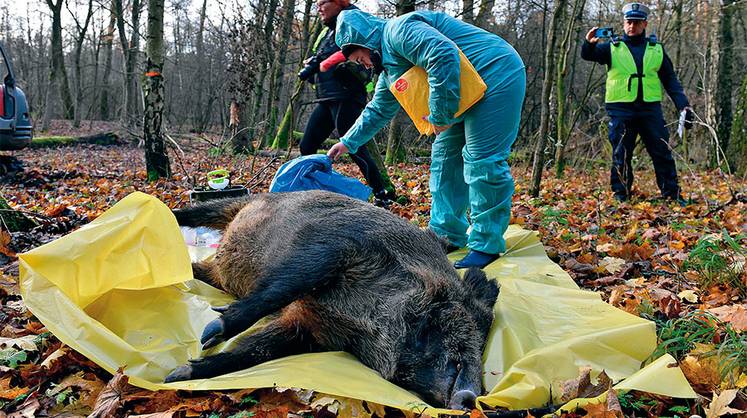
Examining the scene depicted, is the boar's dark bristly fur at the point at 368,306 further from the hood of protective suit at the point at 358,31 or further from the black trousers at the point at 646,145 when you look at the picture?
the black trousers at the point at 646,145

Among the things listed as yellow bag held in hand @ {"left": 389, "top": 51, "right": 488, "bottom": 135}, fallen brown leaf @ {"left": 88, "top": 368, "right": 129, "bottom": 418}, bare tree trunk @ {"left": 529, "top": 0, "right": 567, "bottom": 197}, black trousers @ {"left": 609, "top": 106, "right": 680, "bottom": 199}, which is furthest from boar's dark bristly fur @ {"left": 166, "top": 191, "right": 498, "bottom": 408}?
black trousers @ {"left": 609, "top": 106, "right": 680, "bottom": 199}

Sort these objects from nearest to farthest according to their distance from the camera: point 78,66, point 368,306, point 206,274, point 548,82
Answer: point 368,306 < point 206,274 < point 548,82 < point 78,66

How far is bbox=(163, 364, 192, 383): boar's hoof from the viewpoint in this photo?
259 centimetres

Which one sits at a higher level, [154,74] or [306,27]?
[306,27]

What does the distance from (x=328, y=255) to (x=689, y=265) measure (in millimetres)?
2655

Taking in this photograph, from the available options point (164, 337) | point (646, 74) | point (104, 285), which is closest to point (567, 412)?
point (164, 337)

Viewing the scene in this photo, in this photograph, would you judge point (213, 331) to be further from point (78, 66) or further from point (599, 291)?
point (78, 66)

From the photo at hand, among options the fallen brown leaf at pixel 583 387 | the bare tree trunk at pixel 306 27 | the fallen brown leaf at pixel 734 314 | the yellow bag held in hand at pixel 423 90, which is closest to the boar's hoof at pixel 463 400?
the fallen brown leaf at pixel 583 387

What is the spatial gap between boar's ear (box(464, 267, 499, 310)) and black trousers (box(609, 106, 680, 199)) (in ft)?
14.8

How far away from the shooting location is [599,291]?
12.6 ft

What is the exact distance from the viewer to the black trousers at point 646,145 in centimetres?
708

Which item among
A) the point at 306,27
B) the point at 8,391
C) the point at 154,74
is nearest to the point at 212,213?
the point at 8,391

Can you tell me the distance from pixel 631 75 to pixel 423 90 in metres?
4.28

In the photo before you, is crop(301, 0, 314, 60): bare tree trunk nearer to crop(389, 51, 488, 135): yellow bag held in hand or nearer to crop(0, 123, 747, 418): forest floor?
crop(0, 123, 747, 418): forest floor
